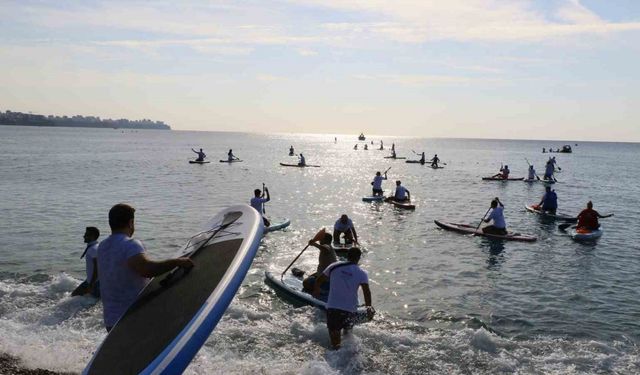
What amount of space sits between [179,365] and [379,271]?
12.6m

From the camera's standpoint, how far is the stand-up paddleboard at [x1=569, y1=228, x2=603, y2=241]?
74.0 feet

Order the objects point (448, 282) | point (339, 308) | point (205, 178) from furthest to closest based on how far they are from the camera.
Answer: point (205, 178) → point (448, 282) → point (339, 308)

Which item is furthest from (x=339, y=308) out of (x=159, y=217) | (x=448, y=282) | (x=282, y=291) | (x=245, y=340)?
(x=159, y=217)

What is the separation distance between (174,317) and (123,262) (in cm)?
99

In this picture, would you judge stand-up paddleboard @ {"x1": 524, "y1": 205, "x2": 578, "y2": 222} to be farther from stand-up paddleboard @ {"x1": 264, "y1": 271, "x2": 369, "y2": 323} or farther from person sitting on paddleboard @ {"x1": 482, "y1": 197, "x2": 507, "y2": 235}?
stand-up paddleboard @ {"x1": 264, "y1": 271, "x2": 369, "y2": 323}

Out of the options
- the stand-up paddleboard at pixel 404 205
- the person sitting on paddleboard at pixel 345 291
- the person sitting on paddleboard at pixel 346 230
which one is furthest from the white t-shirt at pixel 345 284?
the stand-up paddleboard at pixel 404 205

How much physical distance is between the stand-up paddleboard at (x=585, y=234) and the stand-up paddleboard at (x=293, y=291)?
14938 mm

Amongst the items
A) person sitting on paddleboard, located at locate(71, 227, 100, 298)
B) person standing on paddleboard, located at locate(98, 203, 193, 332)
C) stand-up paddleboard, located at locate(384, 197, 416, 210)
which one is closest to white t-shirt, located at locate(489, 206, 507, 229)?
stand-up paddleboard, located at locate(384, 197, 416, 210)

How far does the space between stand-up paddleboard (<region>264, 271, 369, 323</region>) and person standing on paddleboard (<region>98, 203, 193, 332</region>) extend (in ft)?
22.7

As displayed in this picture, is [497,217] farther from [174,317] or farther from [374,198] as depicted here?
[174,317]

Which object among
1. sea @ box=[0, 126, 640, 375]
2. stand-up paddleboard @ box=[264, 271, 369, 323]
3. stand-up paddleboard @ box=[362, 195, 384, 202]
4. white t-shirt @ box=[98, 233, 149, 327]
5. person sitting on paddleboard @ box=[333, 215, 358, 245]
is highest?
white t-shirt @ box=[98, 233, 149, 327]

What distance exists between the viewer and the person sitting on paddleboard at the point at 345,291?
9227 mm

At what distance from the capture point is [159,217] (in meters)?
26.8

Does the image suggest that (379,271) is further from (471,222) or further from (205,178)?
(205,178)
